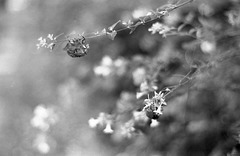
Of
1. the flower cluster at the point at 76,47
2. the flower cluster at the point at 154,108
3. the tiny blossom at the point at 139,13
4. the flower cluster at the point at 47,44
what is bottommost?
the flower cluster at the point at 154,108

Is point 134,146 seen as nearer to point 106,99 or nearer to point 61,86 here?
point 106,99

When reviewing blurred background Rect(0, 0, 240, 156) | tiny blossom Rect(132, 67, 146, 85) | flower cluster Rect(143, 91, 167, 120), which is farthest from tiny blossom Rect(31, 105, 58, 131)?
flower cluster Rect(143, 91, 167, 120)

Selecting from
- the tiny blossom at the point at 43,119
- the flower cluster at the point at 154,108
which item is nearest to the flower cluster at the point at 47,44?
the flower cluster at the point at 154,108

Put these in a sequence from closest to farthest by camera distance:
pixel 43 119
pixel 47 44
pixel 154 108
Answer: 1. pixel 154 108
2. pixel 47 44
3. pixel 43 119

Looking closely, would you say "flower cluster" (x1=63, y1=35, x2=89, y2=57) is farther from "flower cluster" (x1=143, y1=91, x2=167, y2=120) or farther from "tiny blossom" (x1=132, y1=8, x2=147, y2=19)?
"tiny blossom" (x1=132, y1=8, x2=147, y2=19)

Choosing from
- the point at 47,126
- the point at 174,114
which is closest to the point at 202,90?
the point at 174,114

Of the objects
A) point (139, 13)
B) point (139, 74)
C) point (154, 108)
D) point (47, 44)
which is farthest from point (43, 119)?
point (154, 108)

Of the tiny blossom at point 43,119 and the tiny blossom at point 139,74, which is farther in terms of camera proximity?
the tiny blossom at point 43,119

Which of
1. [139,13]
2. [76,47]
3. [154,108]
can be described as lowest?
[154,108]

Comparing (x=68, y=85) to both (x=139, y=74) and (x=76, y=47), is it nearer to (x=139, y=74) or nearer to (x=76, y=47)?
(x=139, y=74)

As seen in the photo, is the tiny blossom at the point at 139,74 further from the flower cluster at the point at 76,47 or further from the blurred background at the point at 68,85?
the flower cluster at the point at 76,47
